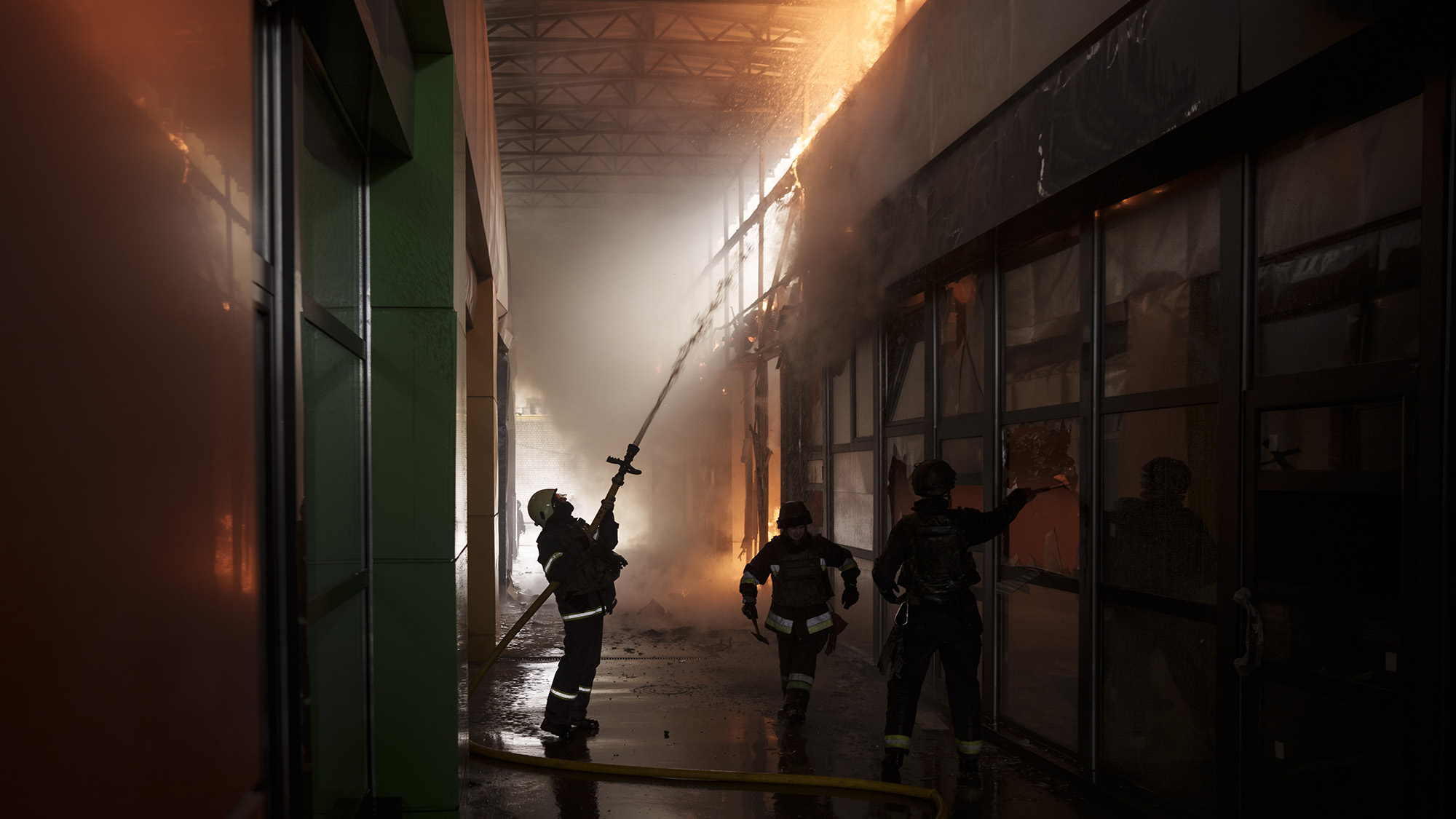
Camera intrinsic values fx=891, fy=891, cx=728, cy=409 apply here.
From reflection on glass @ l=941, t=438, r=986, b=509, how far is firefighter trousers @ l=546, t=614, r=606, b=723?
265cm

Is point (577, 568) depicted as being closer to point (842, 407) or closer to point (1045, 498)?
point (1045, 498)

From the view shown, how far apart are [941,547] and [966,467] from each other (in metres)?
1.36

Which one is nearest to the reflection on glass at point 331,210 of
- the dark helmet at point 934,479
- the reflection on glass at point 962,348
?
the dark helmet at point 934,479

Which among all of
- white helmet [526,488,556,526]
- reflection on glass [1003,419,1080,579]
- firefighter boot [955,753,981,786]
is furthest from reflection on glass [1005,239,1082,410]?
white helmet [526,488,556,526]

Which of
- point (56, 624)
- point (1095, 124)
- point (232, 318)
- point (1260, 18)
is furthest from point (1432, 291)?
point (56, 624)

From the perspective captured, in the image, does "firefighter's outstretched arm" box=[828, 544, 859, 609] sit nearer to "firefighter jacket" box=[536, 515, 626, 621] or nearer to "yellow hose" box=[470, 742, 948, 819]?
"yellow hose" box=[470, 742, 948, 819]

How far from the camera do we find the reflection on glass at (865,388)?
787 centimetres

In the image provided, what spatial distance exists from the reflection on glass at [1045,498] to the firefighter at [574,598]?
260cm

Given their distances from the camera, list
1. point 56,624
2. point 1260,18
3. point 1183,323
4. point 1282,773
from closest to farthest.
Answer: point 56,624
point 1260,18
point 1282,773
point 1183,323

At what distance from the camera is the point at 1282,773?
137 inches

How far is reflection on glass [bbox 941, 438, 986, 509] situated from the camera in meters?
5.99

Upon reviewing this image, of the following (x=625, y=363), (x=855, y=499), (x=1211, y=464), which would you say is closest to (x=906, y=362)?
(x=855, y=499)

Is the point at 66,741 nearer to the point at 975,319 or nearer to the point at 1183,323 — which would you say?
the point at 1183,323

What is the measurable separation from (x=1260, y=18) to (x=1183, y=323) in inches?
52.2
